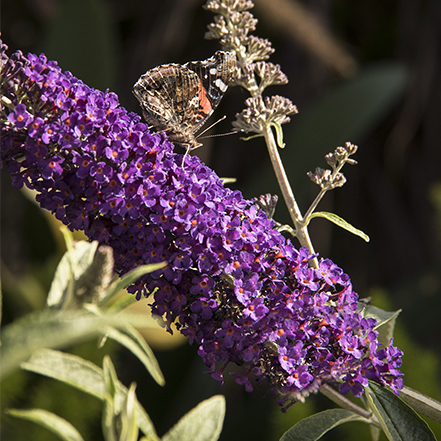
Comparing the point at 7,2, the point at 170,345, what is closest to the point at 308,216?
the point at 170,345

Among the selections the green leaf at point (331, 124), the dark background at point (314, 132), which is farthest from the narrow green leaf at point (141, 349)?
the green leaf at point (331, 124)

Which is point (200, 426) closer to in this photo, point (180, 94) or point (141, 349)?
point (141, 349)

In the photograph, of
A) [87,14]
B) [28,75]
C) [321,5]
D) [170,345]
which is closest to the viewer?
[28,75]

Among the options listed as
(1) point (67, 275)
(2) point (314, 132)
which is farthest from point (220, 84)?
(2) point (314, 132)

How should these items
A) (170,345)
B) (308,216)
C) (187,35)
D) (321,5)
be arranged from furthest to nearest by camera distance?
(187,35) < (321,5) < (170,345) < (308,216)

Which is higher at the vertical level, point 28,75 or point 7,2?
point 7,2

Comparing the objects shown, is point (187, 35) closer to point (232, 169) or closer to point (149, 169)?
point (232, 169)
